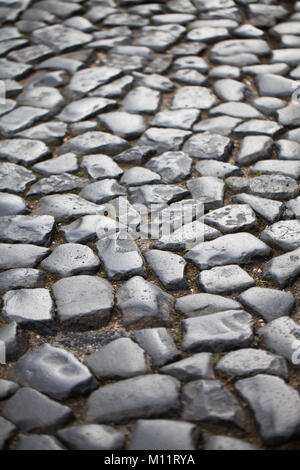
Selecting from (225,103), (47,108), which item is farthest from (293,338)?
(47,108)

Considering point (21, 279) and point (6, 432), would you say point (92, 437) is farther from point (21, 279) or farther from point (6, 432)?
point (21, 279)

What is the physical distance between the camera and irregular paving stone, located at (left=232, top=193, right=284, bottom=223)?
93.1 inches

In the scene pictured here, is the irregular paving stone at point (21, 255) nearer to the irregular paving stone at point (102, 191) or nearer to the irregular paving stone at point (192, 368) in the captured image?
the irregular paving stone at point (102, 191)

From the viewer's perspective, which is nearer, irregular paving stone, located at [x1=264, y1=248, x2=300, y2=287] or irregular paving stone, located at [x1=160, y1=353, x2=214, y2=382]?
irregular paving stone, located at [x1=160, y1=353, x2=214, y2=382]

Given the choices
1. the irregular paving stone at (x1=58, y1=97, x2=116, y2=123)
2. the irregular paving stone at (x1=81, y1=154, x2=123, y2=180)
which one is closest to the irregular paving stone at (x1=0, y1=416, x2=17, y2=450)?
the irregular paving stone at (x1=81, y1=154, x2=123, y2=180)

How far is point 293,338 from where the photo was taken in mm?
1802

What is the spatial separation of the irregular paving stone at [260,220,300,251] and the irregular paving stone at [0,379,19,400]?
3.51 feet

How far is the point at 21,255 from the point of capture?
221cm

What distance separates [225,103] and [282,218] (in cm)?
102

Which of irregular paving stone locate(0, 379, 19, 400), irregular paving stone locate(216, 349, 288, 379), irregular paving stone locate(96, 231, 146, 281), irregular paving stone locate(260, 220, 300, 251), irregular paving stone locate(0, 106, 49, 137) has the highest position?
irregular paving stone locate(0, 106, 49, 137)

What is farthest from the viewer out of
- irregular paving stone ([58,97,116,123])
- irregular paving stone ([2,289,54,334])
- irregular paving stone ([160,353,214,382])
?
irregular paving stone ([58,97,116,123])

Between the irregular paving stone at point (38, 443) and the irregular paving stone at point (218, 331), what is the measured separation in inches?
19.3

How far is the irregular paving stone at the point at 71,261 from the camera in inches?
84.3

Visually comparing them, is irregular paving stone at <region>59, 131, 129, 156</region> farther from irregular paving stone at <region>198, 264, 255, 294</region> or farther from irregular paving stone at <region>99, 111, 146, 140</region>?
irregular paving stone at <region>198, 264, 255, 294</region>
